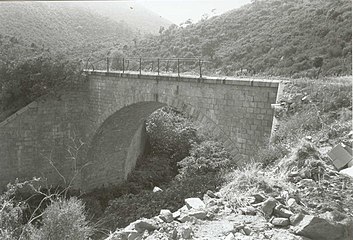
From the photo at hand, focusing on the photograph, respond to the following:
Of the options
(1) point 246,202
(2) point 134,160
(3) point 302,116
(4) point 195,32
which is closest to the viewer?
(1) point 246,202

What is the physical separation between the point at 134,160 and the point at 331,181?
16.1 m

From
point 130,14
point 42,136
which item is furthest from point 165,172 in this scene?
point 130,14

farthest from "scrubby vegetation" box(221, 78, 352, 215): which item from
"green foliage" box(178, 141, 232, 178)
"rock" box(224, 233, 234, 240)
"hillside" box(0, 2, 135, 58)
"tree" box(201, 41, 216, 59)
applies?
"hillside" box(0, 2, 135, 58)

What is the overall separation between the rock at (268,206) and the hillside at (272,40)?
37.5 ft

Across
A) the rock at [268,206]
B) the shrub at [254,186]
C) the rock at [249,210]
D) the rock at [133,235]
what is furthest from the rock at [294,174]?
the rock at [133,235]

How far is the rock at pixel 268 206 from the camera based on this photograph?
5.20 meters

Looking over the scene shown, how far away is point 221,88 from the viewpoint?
1156cm

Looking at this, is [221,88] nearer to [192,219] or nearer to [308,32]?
[192,219]

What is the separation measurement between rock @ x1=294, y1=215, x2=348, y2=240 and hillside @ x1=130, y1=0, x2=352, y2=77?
38.5ft

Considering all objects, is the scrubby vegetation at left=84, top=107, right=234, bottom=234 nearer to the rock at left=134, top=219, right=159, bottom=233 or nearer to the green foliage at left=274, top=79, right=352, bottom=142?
the green foliage at left=274, top=79, right=352, bottom=142

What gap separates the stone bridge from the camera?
11.1 m

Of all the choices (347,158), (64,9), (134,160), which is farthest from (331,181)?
(64,9)

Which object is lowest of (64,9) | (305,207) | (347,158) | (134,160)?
(134,160)

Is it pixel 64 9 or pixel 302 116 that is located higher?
pixel 64 9
